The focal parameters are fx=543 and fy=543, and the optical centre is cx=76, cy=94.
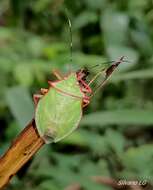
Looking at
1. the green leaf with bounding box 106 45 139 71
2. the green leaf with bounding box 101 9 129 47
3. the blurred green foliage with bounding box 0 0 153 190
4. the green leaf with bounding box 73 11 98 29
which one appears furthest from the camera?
the green leaf with bounding box 73 11 98 29

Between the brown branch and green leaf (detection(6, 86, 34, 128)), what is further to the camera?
green leaf (detection(6, 86, 34, 128))

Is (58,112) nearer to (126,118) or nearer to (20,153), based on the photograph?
(20,153)

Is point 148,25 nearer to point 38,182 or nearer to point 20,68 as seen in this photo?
point 20,68

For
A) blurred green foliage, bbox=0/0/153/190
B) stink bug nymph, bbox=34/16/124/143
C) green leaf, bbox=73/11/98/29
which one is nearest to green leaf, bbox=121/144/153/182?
blurred green foliage, bbox=0/0/153/190

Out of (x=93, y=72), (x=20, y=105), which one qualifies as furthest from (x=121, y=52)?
(x=93, y=72)

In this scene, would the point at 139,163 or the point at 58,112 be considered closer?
the point at 58,112

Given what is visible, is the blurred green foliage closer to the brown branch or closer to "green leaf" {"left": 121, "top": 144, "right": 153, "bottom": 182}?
"green leaf" {"left": 121, "top": 144, "right": 153, "bottom": 182}

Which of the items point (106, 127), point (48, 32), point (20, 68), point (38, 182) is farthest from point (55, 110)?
point (48, 32)
